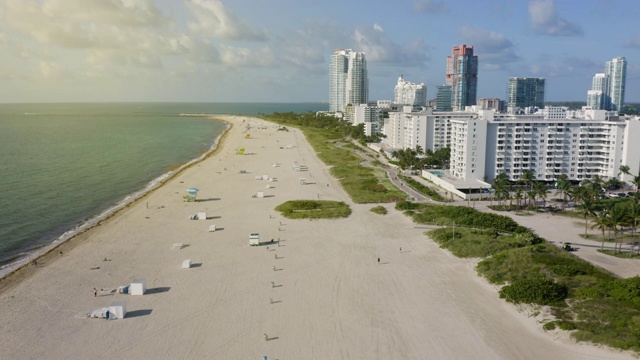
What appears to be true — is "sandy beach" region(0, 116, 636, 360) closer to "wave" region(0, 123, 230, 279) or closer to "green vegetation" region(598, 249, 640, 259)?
"wave" region(0, 123, 230, 279)

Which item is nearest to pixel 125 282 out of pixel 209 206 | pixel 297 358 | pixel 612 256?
pixel 297 358

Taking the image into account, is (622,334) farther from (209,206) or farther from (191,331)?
(209,206)

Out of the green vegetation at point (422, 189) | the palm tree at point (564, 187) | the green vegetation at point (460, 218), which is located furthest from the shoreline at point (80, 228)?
the palm tree at point (564, 187)

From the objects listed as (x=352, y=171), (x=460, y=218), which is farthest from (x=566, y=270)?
(x=352, y=171)

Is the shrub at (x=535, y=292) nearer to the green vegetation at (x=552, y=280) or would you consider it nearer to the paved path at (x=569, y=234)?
the green vegetation at (x=552, y=280)

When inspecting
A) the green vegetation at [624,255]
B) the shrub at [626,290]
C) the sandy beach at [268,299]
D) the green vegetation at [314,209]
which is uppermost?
the green vegetation at [314,209]
